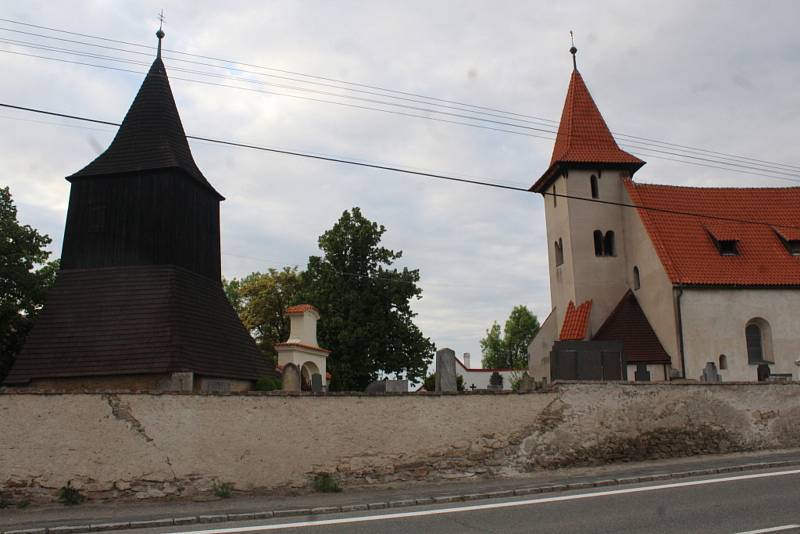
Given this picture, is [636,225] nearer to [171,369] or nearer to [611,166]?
[611,166]

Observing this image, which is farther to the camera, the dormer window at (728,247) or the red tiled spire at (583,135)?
the red tiled spire at (583,135)

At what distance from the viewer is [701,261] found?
26.6 meters

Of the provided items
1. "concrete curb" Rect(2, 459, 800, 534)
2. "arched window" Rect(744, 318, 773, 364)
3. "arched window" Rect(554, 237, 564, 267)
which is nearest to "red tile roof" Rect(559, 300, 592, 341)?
"arched window" Rect(554, 237, 564, 267)

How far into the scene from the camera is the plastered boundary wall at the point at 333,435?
10297mm

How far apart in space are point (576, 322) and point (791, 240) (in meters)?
9.54

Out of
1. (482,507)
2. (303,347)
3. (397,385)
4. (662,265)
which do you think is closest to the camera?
(482,507)

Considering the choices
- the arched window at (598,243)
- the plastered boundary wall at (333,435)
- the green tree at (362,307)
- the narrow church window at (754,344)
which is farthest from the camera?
the green tree at (362,307)

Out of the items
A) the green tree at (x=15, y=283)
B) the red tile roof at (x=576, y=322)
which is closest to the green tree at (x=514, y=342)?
the red tile roof at (x=576, y=322)

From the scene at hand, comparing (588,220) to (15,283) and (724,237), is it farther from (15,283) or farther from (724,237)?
(15,283)

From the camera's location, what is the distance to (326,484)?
36.3 feet

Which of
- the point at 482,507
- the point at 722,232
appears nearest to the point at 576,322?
the point at 722,232

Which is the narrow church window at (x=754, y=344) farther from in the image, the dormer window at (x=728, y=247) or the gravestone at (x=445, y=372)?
the gravestone at (x=445, y=372)

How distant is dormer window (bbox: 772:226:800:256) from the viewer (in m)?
27.7

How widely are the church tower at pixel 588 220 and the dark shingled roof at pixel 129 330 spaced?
48.9 ft
